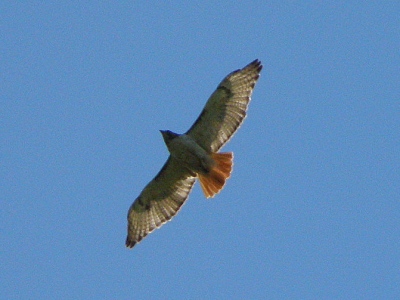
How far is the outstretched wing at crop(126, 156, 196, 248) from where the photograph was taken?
16.2m

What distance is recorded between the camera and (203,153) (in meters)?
15.5

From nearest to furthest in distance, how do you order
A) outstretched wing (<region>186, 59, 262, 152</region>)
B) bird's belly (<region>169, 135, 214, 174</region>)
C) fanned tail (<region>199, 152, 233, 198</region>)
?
fanned tail (<region>199, 152, 233, 198</region>) → bird's belly (<region>169, 135, 214, 174</region>) → outstretched wing (<region>186, 59, 262, 152</region>)

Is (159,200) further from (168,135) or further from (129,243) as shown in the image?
(168,135)

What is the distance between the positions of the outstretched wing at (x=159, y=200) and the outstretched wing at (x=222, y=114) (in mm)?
695

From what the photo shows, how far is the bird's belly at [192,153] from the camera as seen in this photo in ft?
50.7

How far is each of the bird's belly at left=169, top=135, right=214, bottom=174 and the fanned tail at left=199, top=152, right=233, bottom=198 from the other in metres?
0.09

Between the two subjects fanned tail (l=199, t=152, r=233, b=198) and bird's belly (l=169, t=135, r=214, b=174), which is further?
bird's belly (l=169, t=135, r=214, b=174)

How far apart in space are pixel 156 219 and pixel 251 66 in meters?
3.26

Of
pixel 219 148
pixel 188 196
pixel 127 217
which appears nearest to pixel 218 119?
pixel 219 148

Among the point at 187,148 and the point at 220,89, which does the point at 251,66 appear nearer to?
the point at 220,89

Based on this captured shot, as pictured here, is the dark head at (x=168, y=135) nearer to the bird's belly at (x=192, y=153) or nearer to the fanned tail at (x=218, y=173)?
the bird's belly at (x=192, y=153)

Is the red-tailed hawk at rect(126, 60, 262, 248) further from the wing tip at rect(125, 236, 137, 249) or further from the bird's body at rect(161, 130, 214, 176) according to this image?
the wing tip at rect(125, 236, 137, 249)

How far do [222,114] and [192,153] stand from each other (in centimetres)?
89

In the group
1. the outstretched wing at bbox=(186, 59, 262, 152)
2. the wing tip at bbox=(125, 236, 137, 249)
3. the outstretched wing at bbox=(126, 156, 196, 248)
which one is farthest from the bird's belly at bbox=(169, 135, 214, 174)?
the wing tip at bbox=(125, 236, 137, 249)
